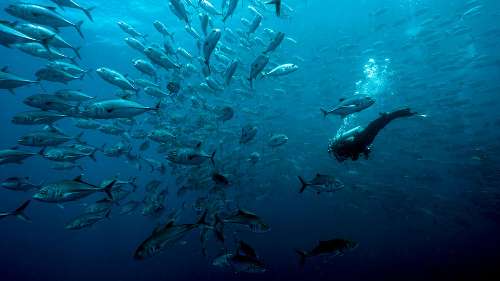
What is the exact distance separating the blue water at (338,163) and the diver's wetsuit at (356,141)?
24.6 ft

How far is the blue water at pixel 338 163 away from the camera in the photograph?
16609 mm

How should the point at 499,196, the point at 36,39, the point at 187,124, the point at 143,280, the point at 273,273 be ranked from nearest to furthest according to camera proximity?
the point at 36,39, the point at 187,124, the point at 273,273, the point at 499,196, the point at 143,280

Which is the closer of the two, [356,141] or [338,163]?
[356,141]

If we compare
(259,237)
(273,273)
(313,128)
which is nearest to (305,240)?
(259,237)

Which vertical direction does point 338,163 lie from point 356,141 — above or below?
below

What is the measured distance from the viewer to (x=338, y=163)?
2322 cm

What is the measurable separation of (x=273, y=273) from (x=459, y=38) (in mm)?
27628

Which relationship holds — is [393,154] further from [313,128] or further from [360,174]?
[313,128]

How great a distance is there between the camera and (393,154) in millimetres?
23609

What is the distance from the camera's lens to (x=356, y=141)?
317 centimetres

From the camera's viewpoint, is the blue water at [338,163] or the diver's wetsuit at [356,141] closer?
the diver's wetsuit at [356,141]

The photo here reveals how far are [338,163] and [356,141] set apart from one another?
20949mm

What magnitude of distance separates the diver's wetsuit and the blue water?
7.49 metres

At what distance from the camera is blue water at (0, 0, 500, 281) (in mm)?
16609
